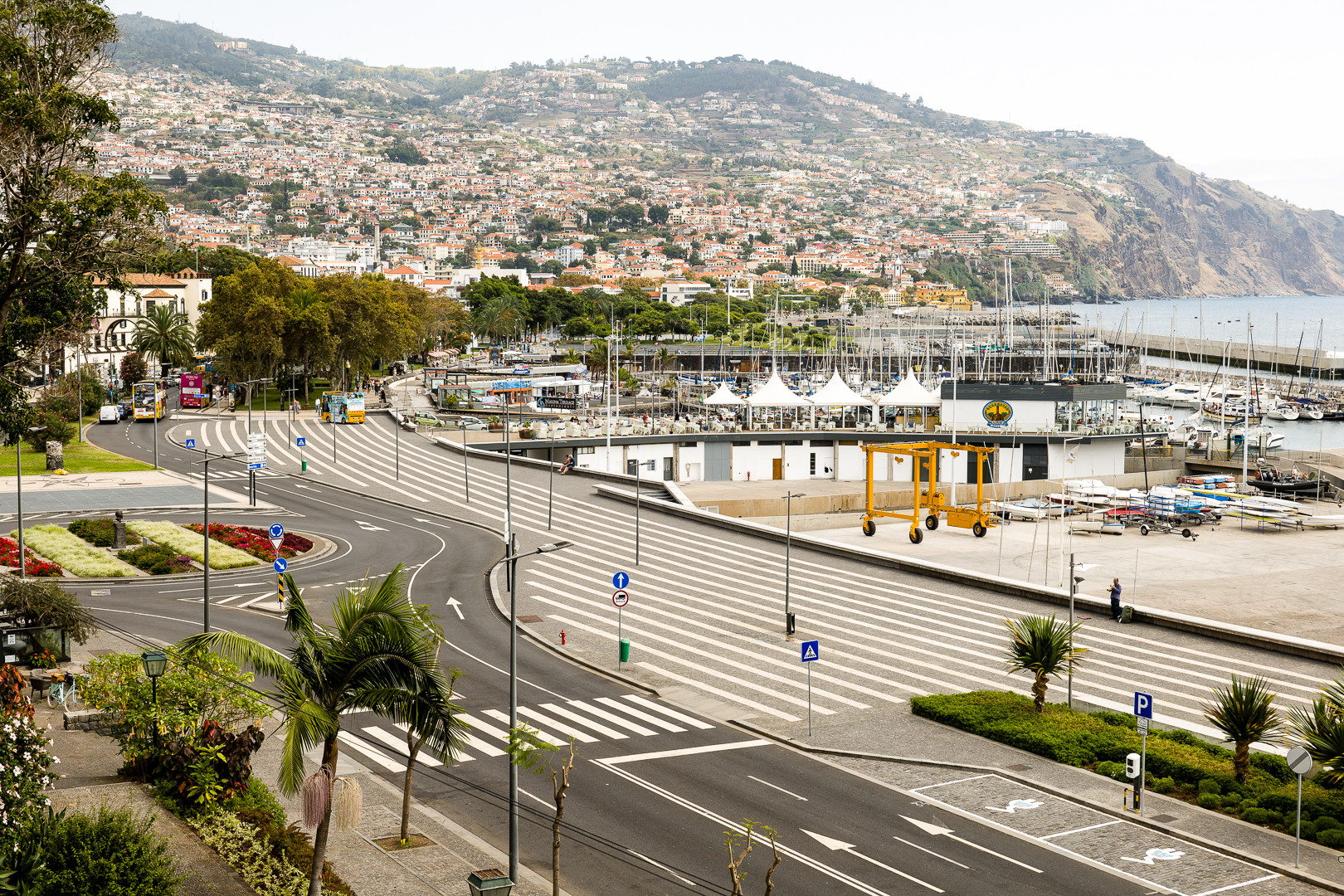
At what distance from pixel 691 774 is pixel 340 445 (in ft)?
202

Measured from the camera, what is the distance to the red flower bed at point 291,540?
2084 inches

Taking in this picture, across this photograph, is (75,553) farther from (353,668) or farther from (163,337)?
(163,337)

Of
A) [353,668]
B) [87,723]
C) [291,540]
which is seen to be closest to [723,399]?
[291,540]

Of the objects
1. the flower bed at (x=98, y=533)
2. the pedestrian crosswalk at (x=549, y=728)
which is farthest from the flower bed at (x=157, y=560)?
the pedestrian crosswalk at (x=549, y=728)

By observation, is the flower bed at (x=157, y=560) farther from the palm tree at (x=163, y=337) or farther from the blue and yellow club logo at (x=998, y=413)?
the palm tree at (x=163, y=337)

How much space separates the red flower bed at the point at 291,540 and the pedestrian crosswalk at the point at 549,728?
2196cm

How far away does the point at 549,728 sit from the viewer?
100 ft

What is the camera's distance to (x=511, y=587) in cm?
2198

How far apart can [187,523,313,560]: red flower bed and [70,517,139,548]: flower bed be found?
3298mm

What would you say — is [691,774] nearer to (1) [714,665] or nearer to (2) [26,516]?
(1) [714,665]

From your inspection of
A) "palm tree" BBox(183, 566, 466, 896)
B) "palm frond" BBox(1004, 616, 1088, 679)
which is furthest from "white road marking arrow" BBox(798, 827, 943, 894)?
"palm frond" BBox(1004, 616, 1088, 679)

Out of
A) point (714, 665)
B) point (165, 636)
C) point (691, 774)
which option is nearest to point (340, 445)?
point (165, 636)

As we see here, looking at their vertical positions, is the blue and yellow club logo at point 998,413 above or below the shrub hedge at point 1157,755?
above

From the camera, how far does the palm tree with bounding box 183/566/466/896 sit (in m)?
17.8
